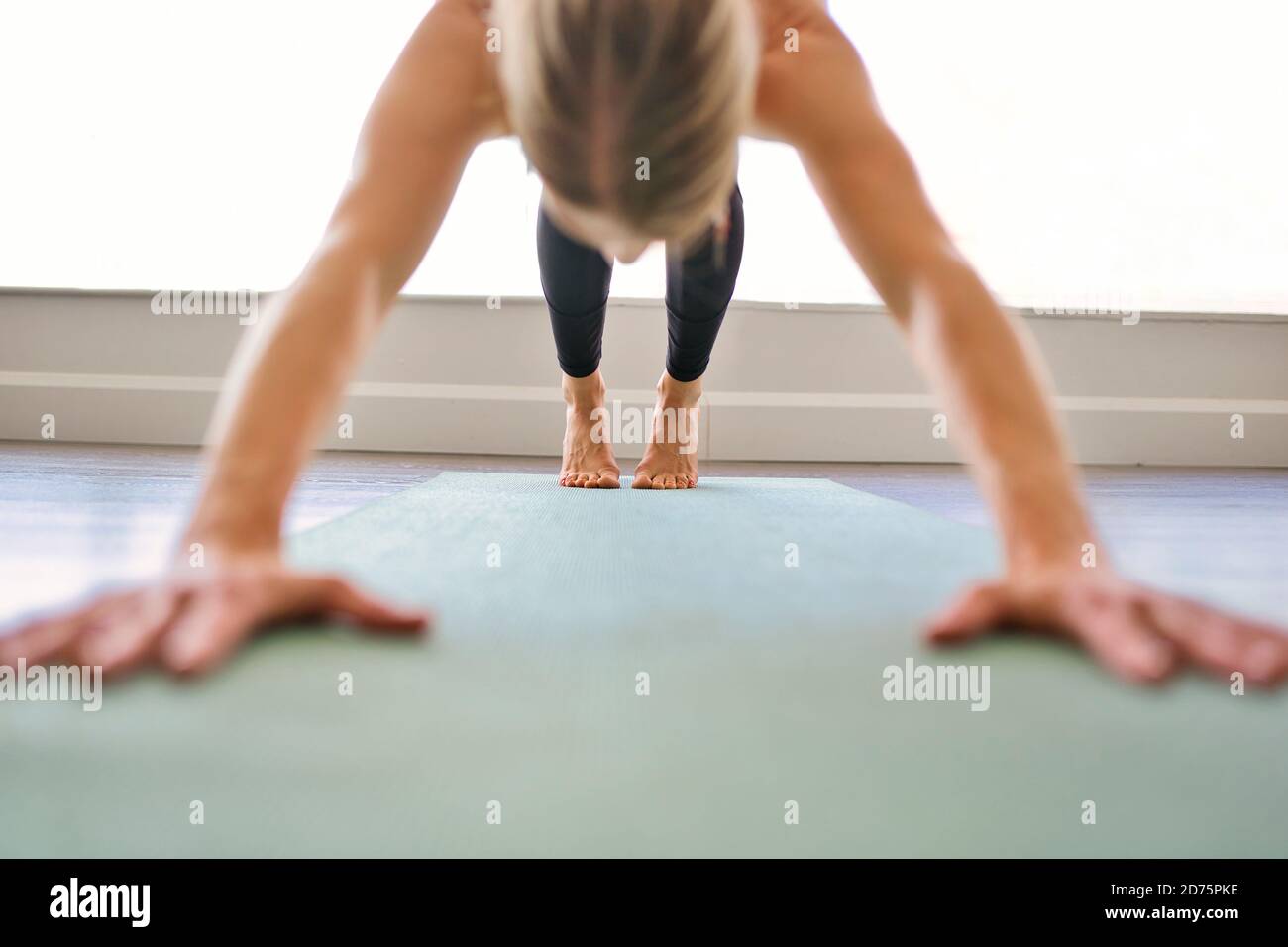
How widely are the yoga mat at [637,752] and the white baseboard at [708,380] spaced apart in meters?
2.90

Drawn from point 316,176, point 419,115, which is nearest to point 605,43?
point 419,115

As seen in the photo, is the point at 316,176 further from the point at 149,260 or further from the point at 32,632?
the point at 32,632

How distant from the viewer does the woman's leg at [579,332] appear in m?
1.60

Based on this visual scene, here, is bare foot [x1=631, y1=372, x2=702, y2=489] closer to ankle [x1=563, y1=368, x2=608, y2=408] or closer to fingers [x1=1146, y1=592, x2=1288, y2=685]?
ankle [x1=563, y1=368, x2=608, y2=408]

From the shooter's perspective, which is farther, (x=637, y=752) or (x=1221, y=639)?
(x=1221, y=639)

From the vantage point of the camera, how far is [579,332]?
1.76 meters

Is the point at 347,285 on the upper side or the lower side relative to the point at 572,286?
lower

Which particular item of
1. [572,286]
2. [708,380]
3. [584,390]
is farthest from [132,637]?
[708,380]

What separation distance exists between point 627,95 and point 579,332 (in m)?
1.12

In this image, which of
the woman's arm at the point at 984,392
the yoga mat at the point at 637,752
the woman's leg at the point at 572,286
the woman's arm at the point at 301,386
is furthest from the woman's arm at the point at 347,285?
the woman's leg at the point at 572,286

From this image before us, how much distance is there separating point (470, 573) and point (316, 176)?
3101 millimetres

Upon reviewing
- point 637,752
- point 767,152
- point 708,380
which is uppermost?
point 767,152

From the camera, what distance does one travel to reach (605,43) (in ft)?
2.12

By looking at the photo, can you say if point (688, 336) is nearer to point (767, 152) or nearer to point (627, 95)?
point (627, 95)
